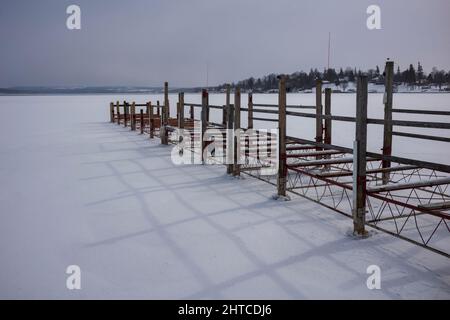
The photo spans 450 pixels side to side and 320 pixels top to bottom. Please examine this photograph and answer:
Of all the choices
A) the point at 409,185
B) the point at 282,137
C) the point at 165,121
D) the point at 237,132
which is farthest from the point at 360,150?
the point at 165,121

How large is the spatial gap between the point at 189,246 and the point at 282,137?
2791 millimetres

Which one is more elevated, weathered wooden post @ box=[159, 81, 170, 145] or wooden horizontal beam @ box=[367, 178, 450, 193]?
weathered wooden post @ box=[159, 81, 170, 145]

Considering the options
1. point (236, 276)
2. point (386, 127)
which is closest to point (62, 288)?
point (236, 276)

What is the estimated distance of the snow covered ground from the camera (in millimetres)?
4016

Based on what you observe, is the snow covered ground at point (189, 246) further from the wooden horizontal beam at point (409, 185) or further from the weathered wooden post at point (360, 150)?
the wooden horizontal beam at point (409, 185)

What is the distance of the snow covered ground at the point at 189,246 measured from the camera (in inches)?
158

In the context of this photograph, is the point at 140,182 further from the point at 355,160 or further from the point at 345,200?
the point at 355,160

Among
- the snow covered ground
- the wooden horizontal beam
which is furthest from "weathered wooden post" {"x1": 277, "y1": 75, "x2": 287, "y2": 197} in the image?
the wooden horizontal beam

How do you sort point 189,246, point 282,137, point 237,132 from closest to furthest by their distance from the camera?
1. point 189,246
2. point 282,137
3. point 237,132

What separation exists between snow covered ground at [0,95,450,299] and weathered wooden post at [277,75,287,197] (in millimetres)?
381

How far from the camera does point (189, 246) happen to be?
200 inches

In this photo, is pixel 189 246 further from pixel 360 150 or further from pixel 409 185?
pixel 409 185

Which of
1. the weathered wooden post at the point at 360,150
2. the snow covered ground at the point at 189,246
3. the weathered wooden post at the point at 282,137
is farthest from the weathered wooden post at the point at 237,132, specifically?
the weathered wooden post at the point at 360,150

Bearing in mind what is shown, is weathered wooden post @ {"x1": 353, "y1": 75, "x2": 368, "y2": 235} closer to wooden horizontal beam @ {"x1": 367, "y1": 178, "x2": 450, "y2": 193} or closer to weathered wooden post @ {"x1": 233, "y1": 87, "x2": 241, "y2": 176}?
wooden horizontal beam @ {"x1": 367, "y1": 178, "x2": 450, "y2": 193}
